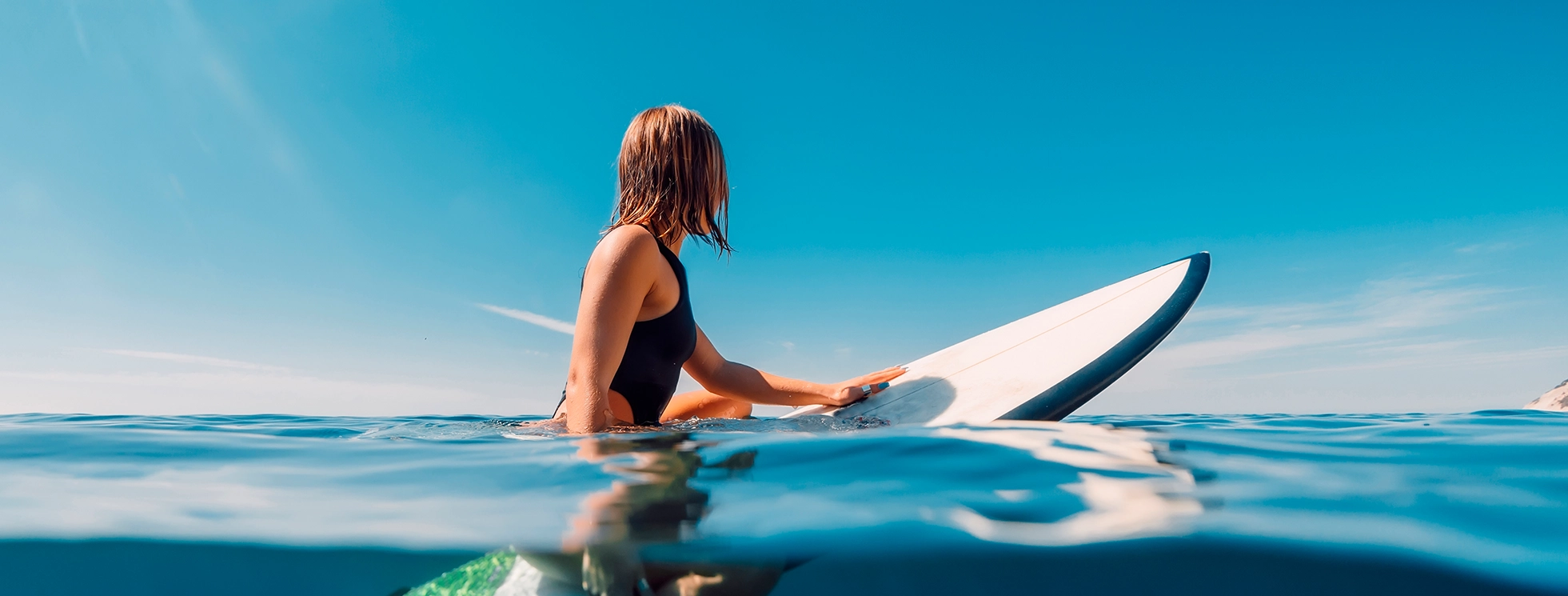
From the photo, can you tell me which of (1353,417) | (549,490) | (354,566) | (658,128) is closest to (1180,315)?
(1353,417)

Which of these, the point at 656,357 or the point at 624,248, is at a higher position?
the point at 624,248

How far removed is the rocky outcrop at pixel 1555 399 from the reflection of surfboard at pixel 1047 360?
600cm

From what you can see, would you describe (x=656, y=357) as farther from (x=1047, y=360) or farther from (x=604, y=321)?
(x=1047, y=360)

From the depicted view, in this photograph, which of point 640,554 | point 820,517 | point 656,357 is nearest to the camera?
point 640,554

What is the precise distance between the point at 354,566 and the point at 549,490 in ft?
1.84

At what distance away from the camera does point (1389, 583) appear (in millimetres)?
1447

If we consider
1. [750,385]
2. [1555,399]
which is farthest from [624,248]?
[1555,399]

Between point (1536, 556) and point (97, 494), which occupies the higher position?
point (97, 494)

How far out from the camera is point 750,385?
3295 mm

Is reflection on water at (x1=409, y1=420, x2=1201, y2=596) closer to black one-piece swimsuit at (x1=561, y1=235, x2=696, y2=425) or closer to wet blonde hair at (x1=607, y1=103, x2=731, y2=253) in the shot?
black one-piece swimsuit at (x1=561, y1=235, x2=696, y2=425)

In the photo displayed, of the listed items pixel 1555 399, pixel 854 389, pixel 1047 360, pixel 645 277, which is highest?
pixel 645 277

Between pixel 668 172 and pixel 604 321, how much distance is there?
0.72 m

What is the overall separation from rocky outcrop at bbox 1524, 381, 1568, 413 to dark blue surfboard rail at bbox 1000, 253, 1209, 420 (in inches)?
244

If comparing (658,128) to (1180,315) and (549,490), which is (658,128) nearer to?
(549,490)
